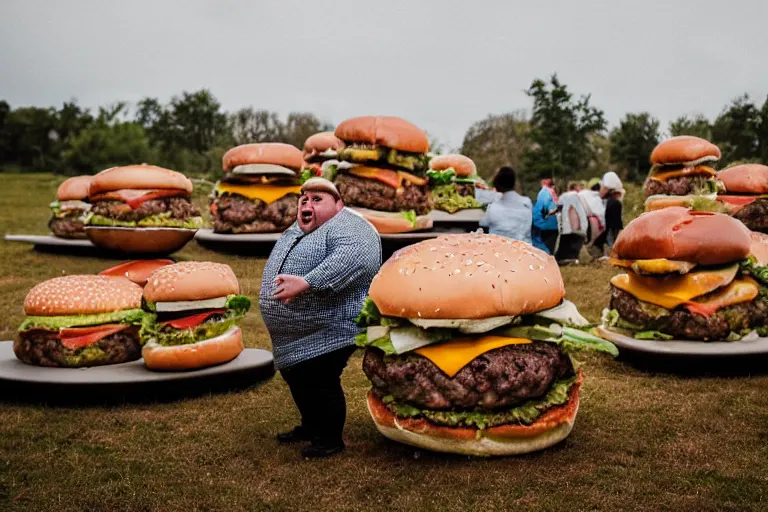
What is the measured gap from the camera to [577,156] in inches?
1630

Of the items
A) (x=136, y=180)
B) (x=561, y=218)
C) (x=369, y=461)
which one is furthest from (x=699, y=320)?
(x=561, y=218)

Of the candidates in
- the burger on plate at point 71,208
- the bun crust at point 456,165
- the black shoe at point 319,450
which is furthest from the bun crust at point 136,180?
the bun crust at point 456,165

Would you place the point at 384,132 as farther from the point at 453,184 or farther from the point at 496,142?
the point at 496,142

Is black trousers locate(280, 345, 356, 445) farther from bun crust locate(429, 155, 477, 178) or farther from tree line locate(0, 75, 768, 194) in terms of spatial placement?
tree line locate(0, 75, 768, 194)

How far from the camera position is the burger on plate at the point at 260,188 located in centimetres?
1396

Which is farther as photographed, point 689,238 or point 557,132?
point 557,132

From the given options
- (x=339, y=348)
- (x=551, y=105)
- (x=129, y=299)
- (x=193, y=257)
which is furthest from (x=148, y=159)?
(x=339, y=348)

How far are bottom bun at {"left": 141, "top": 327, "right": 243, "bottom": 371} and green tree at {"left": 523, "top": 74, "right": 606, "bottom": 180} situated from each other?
3474 cm

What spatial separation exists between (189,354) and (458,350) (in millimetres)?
2843

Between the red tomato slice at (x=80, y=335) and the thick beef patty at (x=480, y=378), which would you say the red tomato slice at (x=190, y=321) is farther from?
the thick beef patty at (x=480, y=378)

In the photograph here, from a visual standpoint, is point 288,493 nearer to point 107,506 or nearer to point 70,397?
point 107,506

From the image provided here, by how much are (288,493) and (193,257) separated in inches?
385

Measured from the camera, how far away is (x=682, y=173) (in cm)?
1408

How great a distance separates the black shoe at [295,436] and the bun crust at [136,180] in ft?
17.1
